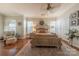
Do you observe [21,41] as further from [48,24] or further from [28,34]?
[48,24]

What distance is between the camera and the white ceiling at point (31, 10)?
7.89 feet

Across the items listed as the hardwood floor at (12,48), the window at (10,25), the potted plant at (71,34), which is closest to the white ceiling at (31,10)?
the window at (10,25)

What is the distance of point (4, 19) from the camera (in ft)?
8.73

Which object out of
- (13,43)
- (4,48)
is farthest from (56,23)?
(4,48)

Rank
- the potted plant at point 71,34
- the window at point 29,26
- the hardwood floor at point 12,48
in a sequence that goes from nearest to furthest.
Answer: the hardwood floor at point 12,48, the potted plant at point 71,34, the window at point 29,26

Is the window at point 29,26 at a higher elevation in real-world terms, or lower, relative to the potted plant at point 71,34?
higher

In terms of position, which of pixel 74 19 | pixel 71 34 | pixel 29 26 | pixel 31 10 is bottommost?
pixel 71 34

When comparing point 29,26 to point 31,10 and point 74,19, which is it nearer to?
point 31,10

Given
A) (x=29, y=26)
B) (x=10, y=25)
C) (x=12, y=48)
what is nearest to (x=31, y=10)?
(x=29, y=26)

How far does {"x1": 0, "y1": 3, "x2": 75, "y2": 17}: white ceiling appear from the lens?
2.41 metres

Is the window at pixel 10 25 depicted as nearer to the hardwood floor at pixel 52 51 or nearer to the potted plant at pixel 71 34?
the hardwood floor at pixel 52 51

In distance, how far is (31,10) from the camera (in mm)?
2641

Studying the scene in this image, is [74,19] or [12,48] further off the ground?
[74,19]

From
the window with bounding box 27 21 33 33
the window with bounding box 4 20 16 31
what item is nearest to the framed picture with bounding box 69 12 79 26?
the window with bounding box 27 21 33 33
